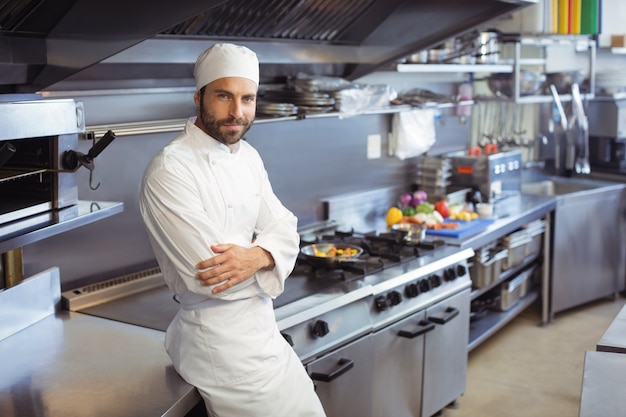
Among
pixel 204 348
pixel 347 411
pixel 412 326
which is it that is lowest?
pixel 347 411

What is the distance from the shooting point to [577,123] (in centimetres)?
504

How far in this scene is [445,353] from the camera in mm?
3424

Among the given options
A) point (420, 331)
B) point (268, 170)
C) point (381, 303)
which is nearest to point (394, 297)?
point (381, 303)

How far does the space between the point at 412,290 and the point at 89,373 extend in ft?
4.65

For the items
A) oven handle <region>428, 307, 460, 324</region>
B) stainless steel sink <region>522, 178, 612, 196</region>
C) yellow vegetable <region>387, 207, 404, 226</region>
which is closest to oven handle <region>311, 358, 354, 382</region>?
oven handle <region>428, 307, 460, 324</region>

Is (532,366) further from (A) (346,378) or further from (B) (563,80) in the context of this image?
(B) (563,80)

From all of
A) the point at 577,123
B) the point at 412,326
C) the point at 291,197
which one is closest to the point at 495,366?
the point at 412,326

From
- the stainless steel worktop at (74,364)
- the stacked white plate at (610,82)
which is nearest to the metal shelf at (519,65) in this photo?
the stacked white plate at (610,82)

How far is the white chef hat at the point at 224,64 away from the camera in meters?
2.17

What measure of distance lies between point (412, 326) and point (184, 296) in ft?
4.07

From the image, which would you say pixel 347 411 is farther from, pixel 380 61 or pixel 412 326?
pixel 380 61

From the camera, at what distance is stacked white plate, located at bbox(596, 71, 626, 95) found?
17.8 feet

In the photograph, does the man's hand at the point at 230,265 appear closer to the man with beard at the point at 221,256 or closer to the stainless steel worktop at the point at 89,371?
the man with beard at the point at 221,256

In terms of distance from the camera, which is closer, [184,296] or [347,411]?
[184,296]
